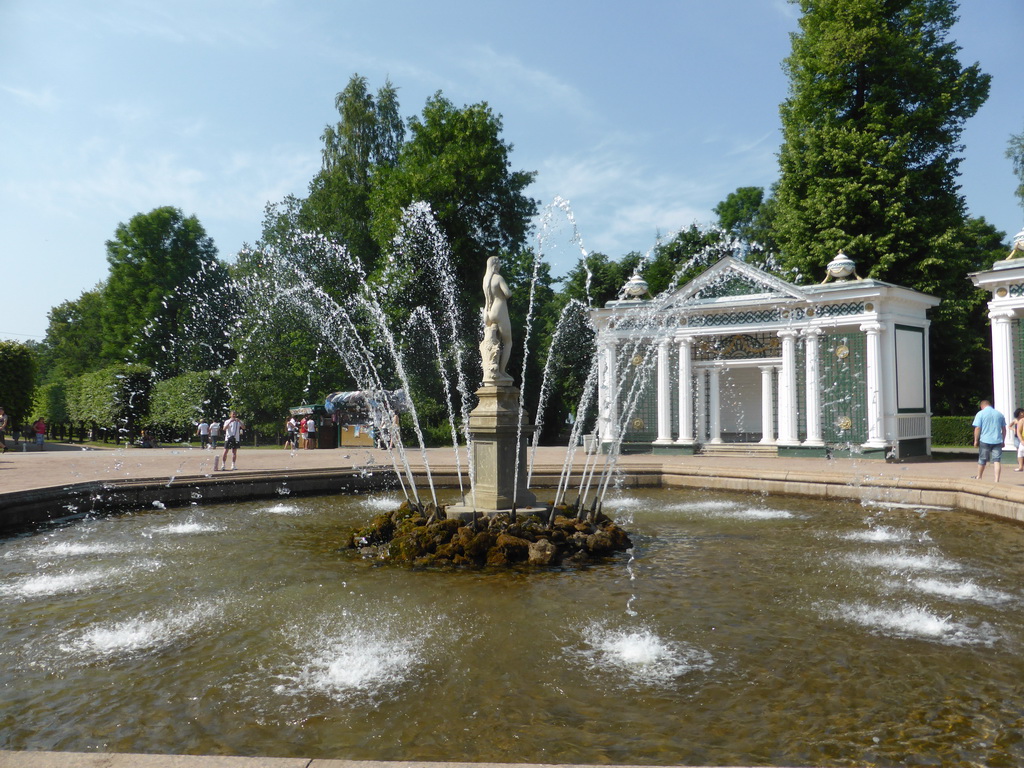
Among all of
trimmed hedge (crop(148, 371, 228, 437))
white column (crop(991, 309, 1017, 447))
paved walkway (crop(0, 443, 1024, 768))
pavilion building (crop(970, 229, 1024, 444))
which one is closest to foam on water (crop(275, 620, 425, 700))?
paved walkway (crop(0, 443, 1024, 768))

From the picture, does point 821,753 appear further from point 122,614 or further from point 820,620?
point 122,614

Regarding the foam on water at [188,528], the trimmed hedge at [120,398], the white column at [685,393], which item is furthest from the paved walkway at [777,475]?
the trimmed hedge at [120,398]

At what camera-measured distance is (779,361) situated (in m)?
23.9

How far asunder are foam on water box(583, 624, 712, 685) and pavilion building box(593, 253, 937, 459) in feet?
48.2

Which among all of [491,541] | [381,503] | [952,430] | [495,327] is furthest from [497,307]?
[952,430]

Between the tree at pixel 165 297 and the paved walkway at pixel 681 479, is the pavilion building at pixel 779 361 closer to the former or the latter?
the paved walkway at pixel 681 479

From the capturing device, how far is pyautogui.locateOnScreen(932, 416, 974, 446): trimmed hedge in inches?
1309

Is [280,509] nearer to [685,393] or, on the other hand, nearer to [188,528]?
[188,528]

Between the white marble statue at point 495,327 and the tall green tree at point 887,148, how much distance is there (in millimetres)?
19230

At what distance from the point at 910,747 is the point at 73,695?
4.88 m

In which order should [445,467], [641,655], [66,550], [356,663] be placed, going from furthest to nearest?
[445,467]
[66,550]
[641,655]
[356,663]

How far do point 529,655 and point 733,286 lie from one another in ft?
66.4

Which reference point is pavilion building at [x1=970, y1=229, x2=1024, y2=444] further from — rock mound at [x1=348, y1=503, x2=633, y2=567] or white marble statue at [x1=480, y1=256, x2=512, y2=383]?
rock mound at [x1=348, y1=503, x2=633, y2=567]

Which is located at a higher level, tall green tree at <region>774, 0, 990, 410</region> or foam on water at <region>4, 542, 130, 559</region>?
tall green tree at <region>774, 0, 990, 410</region>
